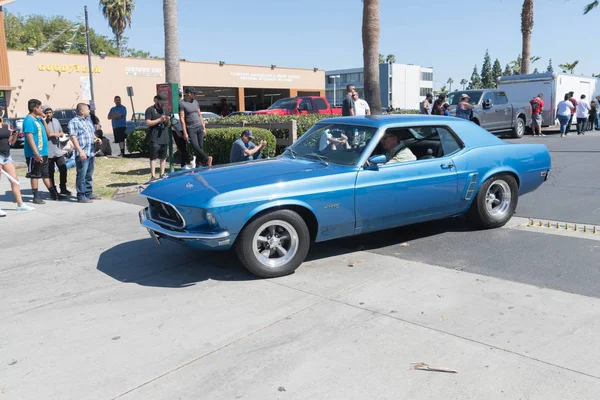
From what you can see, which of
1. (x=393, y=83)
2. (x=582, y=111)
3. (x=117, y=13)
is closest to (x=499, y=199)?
(x=582, y=111)

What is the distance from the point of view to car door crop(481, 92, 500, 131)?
18161mm

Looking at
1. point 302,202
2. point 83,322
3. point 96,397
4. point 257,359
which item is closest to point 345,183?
point 302,202

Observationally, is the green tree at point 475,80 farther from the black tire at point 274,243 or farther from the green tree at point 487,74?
the black tire at point 274,243

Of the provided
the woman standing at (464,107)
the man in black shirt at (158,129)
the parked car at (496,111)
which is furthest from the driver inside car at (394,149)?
the parked car at (496,111)

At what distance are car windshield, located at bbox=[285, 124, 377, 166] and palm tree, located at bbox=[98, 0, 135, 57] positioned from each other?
191 feet

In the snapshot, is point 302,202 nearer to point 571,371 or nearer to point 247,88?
point 571,371

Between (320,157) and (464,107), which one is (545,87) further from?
(320,157)

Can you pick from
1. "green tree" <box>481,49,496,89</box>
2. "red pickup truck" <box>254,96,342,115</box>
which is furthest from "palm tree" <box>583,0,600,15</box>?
"green tree" <box>481,49,496,89</box>

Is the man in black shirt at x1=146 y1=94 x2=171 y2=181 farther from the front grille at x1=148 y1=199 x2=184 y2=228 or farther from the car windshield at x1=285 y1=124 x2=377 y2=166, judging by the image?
the front grille at x1=148 y1=199 x2=184 y2=228

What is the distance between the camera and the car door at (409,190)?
5.61 m

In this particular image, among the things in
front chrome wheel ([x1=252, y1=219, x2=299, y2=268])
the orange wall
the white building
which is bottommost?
front chrome wheel ([x1=252, y1=219, x2=299, y2=268])

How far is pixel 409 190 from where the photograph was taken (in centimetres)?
586

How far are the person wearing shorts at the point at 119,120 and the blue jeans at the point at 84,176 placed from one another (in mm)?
6143

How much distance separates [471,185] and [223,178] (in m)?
2.97
